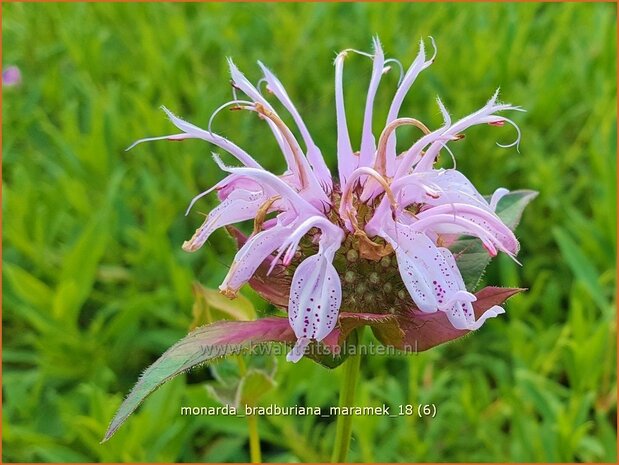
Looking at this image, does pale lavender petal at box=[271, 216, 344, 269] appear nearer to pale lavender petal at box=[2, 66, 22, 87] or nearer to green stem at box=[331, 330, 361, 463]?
green stem at box=[331, 330, 361, 463]

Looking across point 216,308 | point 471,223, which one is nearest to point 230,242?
point 216,308

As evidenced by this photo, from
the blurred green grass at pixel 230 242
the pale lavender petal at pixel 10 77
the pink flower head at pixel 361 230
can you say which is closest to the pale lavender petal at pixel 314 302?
the pink flower head at pixel 361 230

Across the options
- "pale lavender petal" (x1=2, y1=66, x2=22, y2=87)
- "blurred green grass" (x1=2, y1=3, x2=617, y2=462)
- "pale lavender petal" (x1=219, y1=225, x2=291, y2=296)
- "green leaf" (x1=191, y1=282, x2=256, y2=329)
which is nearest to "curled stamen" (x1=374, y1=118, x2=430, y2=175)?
"pale lavender petal" (x1=219, y1=225, x2=291, y2=296)

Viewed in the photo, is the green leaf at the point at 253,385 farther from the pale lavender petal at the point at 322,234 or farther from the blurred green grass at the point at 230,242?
the blurred green grass at the point at 230,242

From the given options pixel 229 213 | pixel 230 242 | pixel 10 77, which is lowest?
pixel 230 242

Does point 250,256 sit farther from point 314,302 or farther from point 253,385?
point 253,385

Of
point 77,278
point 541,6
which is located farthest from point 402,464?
point 541,6

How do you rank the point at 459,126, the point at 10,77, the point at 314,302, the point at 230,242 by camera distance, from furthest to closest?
the point at 10,77 < the point at 230,242 < the point at 459,126 < the point at 314,302

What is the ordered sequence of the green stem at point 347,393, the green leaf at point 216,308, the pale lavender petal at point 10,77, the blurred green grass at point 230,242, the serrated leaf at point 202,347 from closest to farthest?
the serrated leaf at point 202,347
the green stem at point 347,393
the green leaf at point 216,308
the blurred green grass at point 230,242
the pale lavender petal at point 10,77

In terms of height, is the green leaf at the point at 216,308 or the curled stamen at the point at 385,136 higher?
the curled stamen at the point at 385,136
